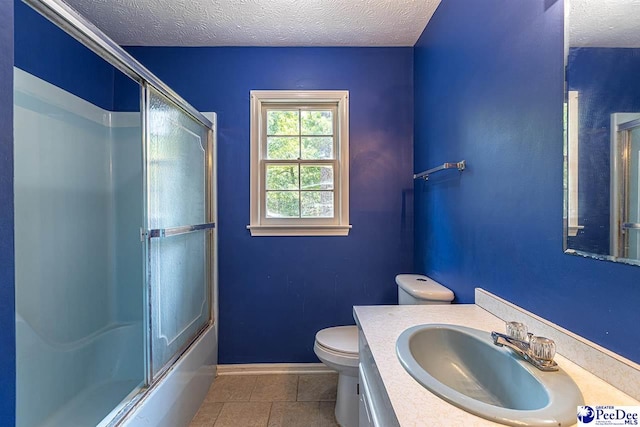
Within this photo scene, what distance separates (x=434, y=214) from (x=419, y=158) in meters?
0.47

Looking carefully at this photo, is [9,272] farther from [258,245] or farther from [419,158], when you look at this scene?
[419,158]

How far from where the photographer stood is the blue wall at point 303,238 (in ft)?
6.94

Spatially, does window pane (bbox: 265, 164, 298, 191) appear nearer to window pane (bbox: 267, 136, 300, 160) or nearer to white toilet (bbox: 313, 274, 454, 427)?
window pane (bbox: 267, 136, 300, 160)

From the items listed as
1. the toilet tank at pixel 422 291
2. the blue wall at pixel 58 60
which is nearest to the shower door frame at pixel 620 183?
the toilet tank at pixel 422 291

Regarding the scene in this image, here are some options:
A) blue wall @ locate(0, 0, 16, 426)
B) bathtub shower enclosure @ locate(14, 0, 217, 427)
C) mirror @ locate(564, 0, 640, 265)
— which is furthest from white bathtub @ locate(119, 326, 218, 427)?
mirror @ locate(564, 0, 640, 265)

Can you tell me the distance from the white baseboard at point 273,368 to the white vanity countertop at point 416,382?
1.21 metres

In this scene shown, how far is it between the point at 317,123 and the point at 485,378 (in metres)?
1.87

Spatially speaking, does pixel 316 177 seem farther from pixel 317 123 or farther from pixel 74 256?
pixel 74 256

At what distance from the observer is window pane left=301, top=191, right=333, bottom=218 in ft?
7.12

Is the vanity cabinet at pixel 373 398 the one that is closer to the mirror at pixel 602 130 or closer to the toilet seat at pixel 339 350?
the toilet seat at pixel 339 350

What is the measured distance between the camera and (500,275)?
1.12 m

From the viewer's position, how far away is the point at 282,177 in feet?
7.14

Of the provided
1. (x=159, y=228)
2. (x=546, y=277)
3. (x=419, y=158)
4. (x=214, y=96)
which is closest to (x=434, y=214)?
(x=419, y=158)

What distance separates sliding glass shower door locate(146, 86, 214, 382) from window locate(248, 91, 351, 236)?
377 mm
